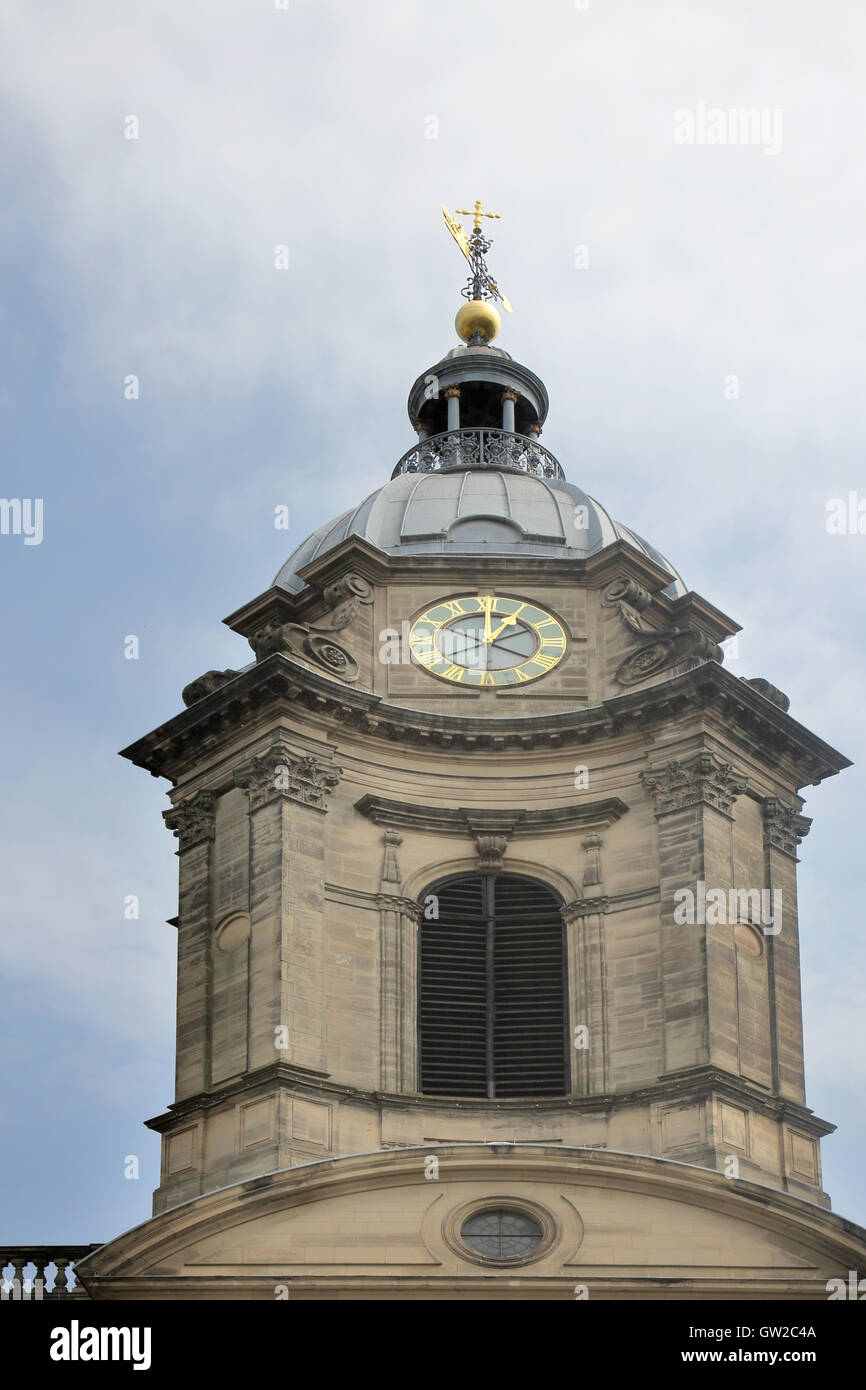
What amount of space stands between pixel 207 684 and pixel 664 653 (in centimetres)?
699

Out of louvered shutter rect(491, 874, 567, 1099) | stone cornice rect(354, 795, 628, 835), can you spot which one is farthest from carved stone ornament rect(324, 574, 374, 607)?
louvered shutter rect(491, 874, 567, 1099)

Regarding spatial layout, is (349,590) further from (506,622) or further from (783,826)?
(783,826)

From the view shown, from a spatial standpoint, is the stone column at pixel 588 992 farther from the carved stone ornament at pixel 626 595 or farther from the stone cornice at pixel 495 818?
the carved stone ornament at pixel 626 595

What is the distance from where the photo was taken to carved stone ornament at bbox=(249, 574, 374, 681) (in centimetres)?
4150

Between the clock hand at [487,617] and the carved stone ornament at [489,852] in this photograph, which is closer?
the carved stone ornament at [489,852]

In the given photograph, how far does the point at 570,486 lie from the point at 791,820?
838 cm

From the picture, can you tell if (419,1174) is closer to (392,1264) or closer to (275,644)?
(392,1264)

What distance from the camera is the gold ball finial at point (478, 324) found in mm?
53125

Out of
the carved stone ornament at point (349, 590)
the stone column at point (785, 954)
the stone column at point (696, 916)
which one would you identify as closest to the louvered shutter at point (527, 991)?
the stone column at point (696, 916)

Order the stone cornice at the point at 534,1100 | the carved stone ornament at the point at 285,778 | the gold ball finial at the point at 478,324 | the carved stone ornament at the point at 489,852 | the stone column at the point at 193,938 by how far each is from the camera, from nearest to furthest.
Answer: the stone cornice at the point at 534,1100, the stone column at the point at 193,938, the carved stone ornament at the point at 285,778, the carved stone ornament at the point at 489,852, the gold ball finial at the point at 478,324

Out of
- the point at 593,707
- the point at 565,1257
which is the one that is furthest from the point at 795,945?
the point at 565,1257

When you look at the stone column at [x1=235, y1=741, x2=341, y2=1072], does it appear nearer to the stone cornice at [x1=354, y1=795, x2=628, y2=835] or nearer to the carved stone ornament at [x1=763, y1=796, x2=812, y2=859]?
the stone cornice at [x1=354, y1=795, x2=628, y2=835]

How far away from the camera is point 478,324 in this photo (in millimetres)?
53125

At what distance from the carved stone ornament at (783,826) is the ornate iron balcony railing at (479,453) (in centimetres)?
994
